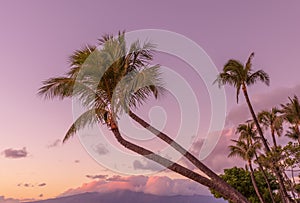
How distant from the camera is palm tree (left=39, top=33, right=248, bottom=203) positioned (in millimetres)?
13516

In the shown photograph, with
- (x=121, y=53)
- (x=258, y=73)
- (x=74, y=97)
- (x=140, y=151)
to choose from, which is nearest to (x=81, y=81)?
(x=74, y=97)

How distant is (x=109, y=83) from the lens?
45.5ft

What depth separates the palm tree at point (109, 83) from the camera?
44.3 ft

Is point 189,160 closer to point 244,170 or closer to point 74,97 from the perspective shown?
point 74,97

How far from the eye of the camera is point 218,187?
12.2 metres

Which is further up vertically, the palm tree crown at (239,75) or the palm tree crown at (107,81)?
the palm tree crown at (239,75)

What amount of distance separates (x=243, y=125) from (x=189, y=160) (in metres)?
28.1

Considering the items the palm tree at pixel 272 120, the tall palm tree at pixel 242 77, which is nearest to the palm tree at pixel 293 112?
the palm tree at pixel 272 120

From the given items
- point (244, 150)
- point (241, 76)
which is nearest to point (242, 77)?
point (241, 76)

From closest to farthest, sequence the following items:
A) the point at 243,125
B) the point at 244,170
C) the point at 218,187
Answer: the point at 218,187 → the point at 243,125 → the point at 244,170

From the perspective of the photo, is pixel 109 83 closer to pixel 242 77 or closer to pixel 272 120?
pixel 242 77

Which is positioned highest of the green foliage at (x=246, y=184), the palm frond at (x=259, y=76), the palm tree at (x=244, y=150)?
the palm frond at (x=259, y=76)

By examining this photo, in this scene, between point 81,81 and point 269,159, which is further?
point 269,159

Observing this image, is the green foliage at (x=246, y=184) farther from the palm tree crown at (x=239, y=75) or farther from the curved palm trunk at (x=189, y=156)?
the curved palm trunk at (x=189, y=156)
